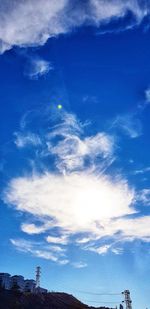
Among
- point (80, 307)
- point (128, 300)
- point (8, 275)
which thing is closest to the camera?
point (128, 300)

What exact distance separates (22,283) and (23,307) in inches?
2185

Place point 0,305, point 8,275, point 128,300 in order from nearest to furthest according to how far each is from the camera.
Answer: point 0,305, point 128,300, point 8,275

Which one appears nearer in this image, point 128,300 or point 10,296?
point 10,296

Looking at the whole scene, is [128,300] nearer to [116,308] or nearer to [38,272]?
[116,308]

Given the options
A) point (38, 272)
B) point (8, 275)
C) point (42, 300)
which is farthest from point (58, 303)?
point (8, 275)

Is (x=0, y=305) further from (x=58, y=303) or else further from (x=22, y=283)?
(x=22, y=283)

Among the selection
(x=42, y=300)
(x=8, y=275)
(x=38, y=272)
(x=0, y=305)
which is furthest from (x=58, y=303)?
(x=8, y=275)

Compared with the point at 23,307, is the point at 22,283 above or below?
above

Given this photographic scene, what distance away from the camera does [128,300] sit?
69438 mm

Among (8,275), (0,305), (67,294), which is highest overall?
(8,275)

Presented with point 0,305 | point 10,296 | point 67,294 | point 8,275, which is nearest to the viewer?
point 0,305

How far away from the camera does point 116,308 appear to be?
8375cm

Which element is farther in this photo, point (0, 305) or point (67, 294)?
point (67, 294)

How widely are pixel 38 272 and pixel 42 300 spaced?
53.9 feet
